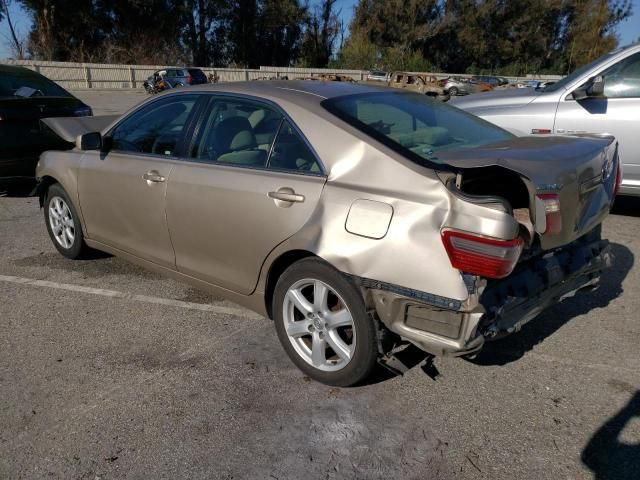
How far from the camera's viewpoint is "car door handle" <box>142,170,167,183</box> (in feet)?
12.4

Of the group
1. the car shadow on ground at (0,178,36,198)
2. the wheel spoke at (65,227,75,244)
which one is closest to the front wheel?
the wheel spoke at (65,227,75,244)

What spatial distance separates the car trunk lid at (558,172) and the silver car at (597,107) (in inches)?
105

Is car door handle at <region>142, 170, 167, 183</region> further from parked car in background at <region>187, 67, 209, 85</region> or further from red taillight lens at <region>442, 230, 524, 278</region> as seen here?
parked car in background at <region>187, 67, 209, 85</region>

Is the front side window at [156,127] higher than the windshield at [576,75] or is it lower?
lower

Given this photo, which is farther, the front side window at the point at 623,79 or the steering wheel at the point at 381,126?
the front side window at the point at 623,79

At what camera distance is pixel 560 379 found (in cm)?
314

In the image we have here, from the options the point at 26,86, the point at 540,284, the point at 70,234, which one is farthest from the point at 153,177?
the point at 26,86

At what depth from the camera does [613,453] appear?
254 centimetres

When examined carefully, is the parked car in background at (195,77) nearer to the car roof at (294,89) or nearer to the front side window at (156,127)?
the front side window at (156,127)

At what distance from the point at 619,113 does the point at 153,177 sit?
180 inches

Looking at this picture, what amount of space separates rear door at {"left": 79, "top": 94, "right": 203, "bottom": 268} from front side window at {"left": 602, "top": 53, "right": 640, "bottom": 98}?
4344mm

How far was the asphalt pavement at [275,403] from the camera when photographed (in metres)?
2.52

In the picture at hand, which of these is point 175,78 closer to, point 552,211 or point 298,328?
point 298,328

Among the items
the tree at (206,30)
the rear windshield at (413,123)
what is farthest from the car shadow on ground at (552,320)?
the tree at (206,30)
